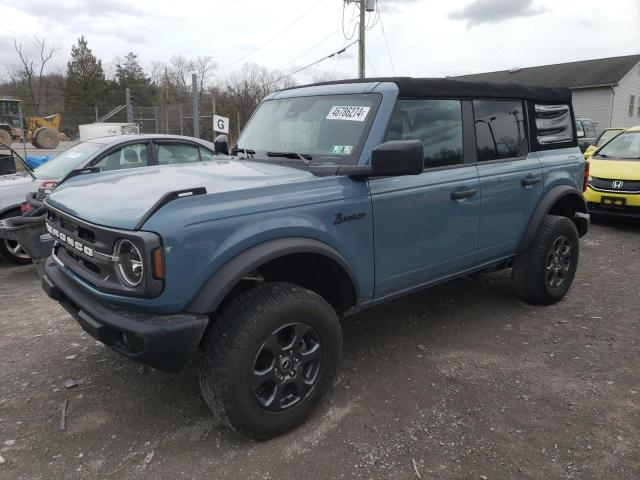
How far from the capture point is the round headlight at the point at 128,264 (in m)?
2.30

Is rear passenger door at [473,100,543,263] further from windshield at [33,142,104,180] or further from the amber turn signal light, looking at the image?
windshield at [33,142,104,180]

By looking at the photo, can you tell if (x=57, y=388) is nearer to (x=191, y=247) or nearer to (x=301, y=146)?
(x=191, y=247)

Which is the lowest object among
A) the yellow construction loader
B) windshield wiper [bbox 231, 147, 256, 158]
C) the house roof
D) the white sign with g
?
windshield wiper [bbox 231, 147, 256, 158]

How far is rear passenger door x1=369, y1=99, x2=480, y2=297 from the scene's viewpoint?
313 centimetres

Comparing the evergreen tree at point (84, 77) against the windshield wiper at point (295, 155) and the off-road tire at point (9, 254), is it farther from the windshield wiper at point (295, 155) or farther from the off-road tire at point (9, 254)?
the windshield wiper at point (295, 155)

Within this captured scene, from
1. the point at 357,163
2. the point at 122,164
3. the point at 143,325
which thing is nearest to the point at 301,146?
the point at 357,163

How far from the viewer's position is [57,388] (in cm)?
332

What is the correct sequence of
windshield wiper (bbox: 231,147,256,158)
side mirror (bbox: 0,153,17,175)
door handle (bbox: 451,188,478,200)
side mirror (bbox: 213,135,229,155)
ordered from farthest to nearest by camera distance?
side mirror (bbox: 0,153,17,175) → side mirror (bbox: 213,135,229,155) → windshield wiper (bbox: 231,147,256,158) → door handle (bbox: 451,188,478,200)

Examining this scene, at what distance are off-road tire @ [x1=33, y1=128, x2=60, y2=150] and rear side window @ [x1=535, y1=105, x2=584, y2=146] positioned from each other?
24662mm

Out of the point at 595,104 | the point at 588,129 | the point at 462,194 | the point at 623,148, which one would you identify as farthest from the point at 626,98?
the point at 462,194

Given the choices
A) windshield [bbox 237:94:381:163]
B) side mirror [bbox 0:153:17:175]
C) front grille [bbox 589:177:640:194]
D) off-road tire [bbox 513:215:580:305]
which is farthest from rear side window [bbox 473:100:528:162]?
side mirror [bbox 0:153:17:175]

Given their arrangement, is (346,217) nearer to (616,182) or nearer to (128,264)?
(128,264)

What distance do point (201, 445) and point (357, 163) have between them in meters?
1.85

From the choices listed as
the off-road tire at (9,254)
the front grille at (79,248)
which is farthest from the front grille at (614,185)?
the off-road tire at (9,254)
